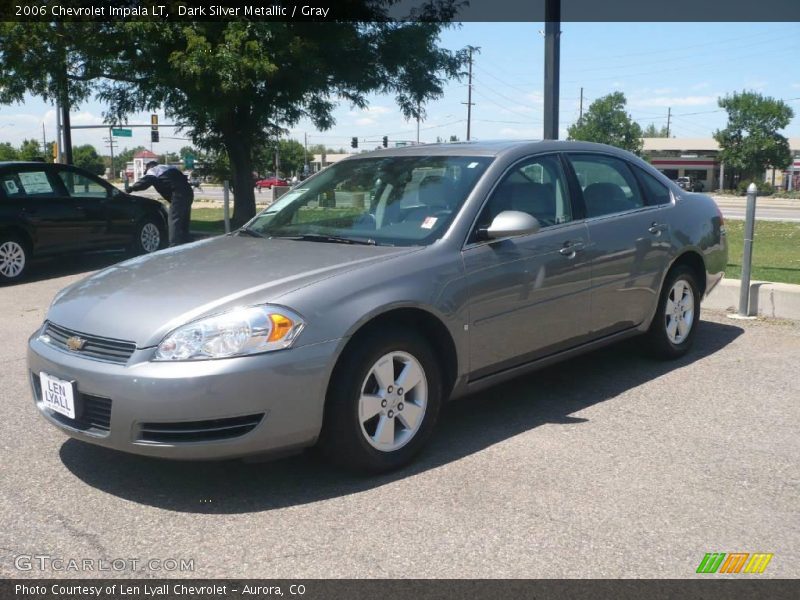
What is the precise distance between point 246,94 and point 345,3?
2.93 m

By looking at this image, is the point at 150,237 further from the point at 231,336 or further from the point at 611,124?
the point at 611,124

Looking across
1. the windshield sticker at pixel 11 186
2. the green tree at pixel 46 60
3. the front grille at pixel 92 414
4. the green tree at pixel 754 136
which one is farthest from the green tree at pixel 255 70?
the green tree at pixel 754 136

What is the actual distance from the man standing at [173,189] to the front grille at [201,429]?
7.28 metres

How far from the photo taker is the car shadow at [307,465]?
3.84 metres

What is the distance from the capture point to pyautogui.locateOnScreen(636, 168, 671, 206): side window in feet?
19.6

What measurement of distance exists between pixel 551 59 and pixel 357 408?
7089 mm

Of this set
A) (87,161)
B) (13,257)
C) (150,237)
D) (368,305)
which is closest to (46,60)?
(150,237)

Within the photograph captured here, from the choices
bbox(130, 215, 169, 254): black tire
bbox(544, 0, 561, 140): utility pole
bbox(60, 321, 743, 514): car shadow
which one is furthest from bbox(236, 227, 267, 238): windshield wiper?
bbox(130, 215, 169, 254): black tire

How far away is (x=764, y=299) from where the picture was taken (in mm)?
7574

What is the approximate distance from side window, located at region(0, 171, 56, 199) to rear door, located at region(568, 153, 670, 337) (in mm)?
8111

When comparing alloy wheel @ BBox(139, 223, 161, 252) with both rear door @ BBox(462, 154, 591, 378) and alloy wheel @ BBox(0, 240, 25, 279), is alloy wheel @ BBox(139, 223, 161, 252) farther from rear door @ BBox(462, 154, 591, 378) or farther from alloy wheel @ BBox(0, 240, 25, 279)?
rear door @ BBox(462, 154, 591, 378)

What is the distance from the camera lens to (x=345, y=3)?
17.2 meters

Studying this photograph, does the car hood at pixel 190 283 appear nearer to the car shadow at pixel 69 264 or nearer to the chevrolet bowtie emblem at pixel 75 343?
the chevrolet bowtie emblem at pixel 75 343

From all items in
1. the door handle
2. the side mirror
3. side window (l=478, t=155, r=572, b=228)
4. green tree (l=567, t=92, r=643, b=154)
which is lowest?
the door handle
